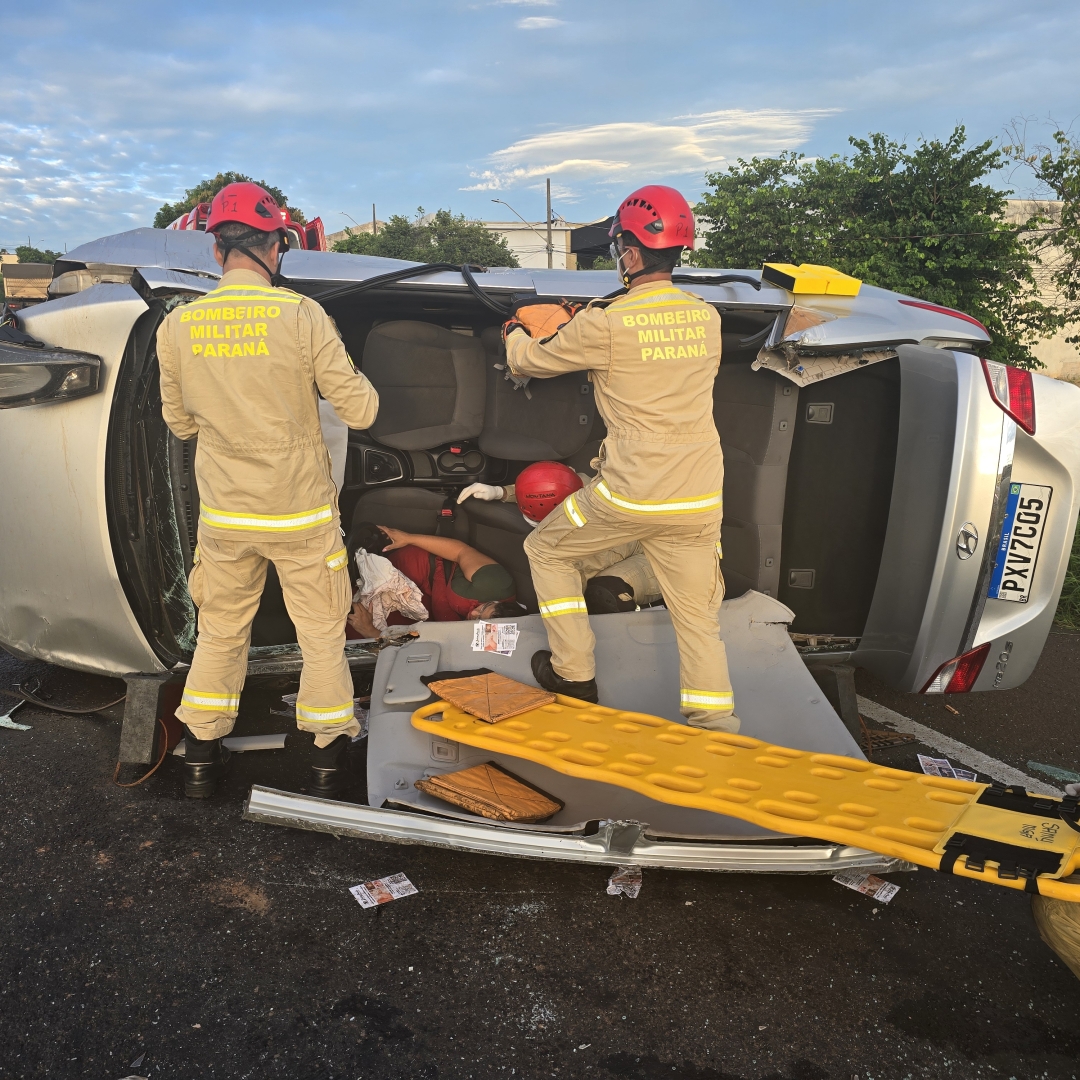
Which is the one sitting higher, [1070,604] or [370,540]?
[370,540]

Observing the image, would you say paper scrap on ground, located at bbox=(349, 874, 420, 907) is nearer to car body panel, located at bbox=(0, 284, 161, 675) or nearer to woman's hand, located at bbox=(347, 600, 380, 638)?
car body panel, located at bbox=(0, 284, 161, 675)

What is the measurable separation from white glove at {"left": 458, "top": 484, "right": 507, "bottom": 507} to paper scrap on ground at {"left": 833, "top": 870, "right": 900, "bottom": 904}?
2005 millimetres

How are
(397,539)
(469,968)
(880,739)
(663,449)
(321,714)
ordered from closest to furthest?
(469,968), (663,449), (321,714), (880,739), (397,539)

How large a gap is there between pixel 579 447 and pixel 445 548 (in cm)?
75

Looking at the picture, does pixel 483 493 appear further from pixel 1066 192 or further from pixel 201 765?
pixel 1066 192

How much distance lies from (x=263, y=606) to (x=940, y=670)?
7.86ft

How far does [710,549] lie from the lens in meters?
2.72

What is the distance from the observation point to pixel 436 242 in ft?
121

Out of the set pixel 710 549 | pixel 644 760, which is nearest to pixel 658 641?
pixel 710 549

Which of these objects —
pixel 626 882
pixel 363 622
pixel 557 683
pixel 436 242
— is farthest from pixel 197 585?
A: pixel 436 242

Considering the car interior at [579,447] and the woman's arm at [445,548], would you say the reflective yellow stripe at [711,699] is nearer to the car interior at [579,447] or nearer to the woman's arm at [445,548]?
the car interior at [579,447]

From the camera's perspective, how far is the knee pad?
3256mm

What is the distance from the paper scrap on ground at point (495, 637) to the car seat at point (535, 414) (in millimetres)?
839

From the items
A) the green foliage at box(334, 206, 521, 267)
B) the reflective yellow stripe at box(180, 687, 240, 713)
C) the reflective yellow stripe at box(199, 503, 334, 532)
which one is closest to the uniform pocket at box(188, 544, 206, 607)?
the reflective yellow stripe at box(199, 503, 334, 532)
